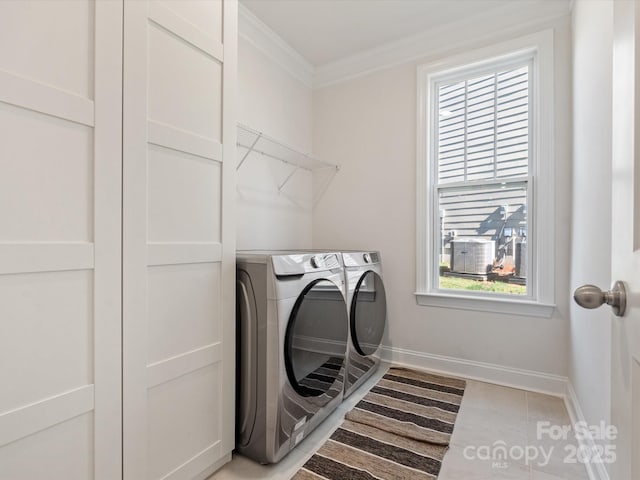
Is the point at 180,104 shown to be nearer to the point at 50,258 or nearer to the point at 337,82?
the point at 50,258

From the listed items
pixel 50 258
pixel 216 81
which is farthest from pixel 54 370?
pixel 216 81

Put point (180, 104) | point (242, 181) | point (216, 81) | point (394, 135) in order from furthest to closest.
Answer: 1. point (394, 135)
2. point (242, 181)
3. point (216, 81)
4. point (180, 104)

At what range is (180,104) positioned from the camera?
1.24m

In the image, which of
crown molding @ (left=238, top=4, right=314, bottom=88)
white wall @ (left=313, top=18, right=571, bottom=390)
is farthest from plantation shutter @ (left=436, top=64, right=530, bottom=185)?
crown molding @ (left=238, top=4, right=314, bottom=88)

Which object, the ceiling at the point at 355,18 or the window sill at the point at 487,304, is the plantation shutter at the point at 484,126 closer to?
the ceiling at the point at 355,18

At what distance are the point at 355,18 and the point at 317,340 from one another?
83.0 inches

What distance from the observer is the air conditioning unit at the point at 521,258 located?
7.16 ft

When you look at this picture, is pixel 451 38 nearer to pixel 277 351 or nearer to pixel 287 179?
pixel 287 179

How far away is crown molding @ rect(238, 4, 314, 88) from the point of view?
7.25 ft

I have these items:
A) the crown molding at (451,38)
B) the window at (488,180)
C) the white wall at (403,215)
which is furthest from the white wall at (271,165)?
the window at (488,180)

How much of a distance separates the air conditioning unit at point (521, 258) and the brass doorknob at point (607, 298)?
180 centimetres

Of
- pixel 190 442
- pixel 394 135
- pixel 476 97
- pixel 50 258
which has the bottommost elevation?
pixel 190 442

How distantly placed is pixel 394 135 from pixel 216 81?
5.17 ft

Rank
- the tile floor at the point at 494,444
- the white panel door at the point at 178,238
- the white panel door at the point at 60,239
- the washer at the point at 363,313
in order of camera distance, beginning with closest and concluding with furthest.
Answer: the white panel door at the point at 60,239, the white panel door at the point at 178,238, the tile floor at the point at 494,444, the washer at the point at 363,313
